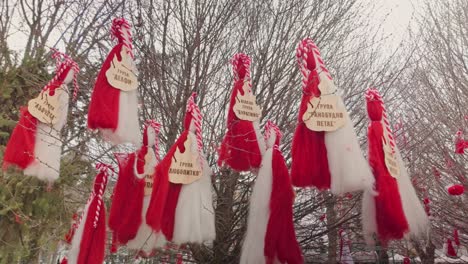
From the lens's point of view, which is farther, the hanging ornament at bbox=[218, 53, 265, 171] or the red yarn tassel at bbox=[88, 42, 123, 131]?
the hanging ornament at bbox=[218, 53, 265, 171]

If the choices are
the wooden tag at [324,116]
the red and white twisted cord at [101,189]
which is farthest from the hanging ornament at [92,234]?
the wooden tag at [324,116]

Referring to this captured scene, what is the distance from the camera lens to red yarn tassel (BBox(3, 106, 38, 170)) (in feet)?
7.25

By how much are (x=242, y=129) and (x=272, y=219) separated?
562 millimetres

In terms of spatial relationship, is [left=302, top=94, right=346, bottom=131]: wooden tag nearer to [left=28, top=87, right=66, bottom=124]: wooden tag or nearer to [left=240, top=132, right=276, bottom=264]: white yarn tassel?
[left=240, top=132, right=276, bottom=264]: white yarn tassel

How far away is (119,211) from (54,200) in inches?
61.7

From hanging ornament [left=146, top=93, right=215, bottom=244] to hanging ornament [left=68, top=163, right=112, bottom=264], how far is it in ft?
1.32

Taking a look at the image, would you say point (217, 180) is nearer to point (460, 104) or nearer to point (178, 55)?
point (178, 55)

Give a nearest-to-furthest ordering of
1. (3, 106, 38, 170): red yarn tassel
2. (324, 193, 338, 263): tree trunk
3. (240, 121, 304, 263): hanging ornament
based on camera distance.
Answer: (240, 121, 304, 263): hanging ornament
(3, 106, 38, 170): red yarn tassel
(324, 193, 338, 263): tree trunk

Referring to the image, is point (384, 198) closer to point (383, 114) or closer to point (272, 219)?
point (383, 114)

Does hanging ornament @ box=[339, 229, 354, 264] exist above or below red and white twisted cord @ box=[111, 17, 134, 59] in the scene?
below

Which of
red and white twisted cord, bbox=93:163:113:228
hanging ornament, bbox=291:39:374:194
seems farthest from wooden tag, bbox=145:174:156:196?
hanging ornament, bbox=291:39:374:194

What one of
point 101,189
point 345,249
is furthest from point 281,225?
point 345,249

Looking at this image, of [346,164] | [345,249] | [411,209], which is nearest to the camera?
[346,164]

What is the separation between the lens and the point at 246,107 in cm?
236
